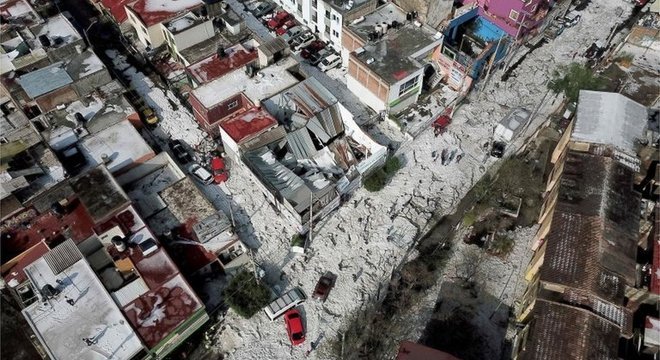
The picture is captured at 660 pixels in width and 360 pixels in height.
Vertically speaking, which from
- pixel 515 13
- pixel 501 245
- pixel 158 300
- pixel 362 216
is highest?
pixel 515 13

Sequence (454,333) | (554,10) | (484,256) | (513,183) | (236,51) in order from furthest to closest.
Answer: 1. (554,10)
2. (236,51)
3. (513,183)
4. (484,256)
5. (454,333)

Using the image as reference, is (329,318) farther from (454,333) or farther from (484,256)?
(484,256)

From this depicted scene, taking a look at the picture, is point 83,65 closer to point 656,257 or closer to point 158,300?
point 158,300

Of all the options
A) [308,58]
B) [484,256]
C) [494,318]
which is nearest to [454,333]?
[494,318]

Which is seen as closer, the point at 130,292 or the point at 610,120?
the point at 130,292

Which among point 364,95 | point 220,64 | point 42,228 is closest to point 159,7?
point 220,64

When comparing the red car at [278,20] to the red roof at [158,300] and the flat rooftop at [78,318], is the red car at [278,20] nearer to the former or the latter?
the red roof at [158,300]

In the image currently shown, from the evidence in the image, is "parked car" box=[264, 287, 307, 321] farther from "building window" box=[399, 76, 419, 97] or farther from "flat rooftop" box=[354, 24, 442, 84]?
"building window" box=[399, 76, 419, 97]
